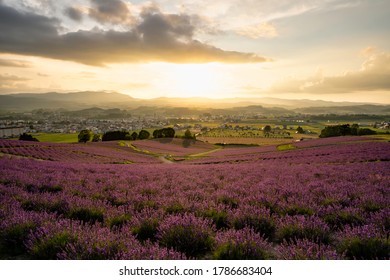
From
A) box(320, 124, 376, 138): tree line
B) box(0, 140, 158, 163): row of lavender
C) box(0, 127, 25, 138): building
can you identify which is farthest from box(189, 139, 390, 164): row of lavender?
box(0, 127, 25, 138): building

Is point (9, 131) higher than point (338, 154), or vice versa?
point (338, 154)

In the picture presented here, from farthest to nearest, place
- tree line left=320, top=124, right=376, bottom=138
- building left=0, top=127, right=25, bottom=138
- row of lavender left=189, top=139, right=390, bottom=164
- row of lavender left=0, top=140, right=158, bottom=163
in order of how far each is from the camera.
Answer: building left=0, top=127, right=25, bottom=138
tree line left=320, top=124, right=376, bottom=138
row of lavender left=0, top=140, right=158, bottom=163
row of lavender left=189, top=139, right=390, bottom=164

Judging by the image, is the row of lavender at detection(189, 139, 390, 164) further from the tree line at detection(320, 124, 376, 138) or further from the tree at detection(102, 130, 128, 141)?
the tree at detection(102, 130, 128, 141)

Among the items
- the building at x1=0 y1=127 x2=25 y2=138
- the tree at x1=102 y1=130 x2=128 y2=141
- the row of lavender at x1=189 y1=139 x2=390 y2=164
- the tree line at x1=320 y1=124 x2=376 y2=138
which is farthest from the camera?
the tree at x1=102 y1=130 x2=128 y2=141

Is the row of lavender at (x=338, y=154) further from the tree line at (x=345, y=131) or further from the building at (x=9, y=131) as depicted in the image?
the building at (x=9, y=131)

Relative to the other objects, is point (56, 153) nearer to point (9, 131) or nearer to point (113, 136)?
point (113, 136)

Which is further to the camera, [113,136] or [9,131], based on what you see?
[113,136]

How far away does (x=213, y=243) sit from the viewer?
151 inches

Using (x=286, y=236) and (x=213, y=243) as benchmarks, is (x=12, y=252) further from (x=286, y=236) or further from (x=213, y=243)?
(x=286, y=236)

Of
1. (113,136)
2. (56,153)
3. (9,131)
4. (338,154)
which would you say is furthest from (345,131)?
(9,131)

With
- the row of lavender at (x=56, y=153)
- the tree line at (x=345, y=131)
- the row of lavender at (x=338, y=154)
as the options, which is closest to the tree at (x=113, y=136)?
the row of lavender at (x=56, y=153)
